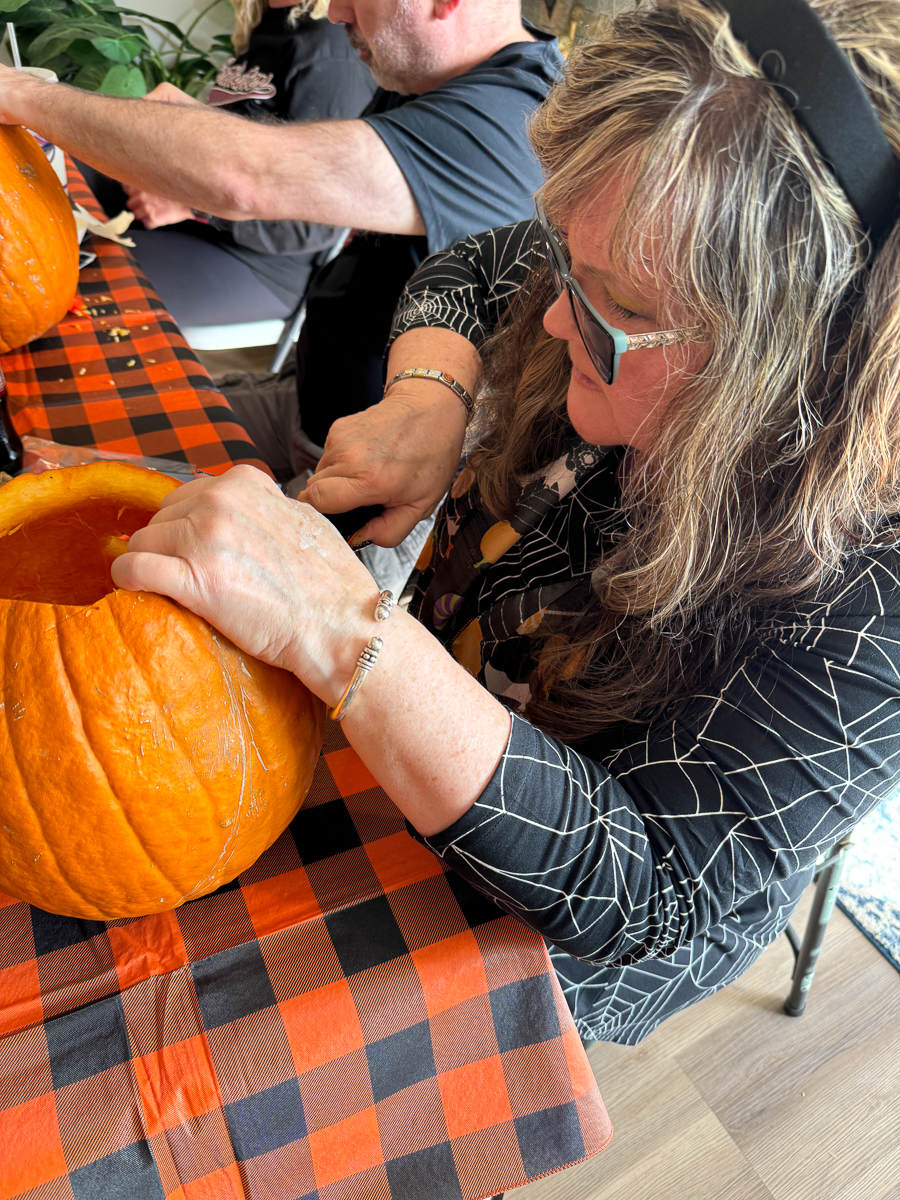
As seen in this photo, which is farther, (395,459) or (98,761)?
(395,459)

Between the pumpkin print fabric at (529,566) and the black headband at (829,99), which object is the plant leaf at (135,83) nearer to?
the pumpkin print fabric at (529,566)

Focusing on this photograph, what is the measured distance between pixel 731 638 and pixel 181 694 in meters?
0.50

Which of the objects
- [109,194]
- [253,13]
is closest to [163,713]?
[109,194]

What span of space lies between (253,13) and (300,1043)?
254 cm

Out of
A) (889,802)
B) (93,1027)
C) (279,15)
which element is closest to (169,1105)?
(93,1027)

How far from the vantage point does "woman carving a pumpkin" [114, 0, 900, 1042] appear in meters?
0.54

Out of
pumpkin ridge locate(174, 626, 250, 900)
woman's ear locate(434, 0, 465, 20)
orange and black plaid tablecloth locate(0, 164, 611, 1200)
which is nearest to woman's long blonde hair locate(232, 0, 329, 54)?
woman's ear locate(434, 0, 465, 20)

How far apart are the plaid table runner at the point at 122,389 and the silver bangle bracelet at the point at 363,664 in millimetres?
575

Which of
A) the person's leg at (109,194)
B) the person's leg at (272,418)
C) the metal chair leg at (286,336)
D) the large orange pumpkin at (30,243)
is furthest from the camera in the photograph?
the metal chair leg at (286,336)

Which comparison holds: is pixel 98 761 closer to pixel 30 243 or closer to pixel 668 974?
pixel 668 974

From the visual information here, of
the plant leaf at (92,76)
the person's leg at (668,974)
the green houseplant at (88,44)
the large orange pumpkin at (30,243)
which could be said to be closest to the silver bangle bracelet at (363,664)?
the person's leg at (668,974)

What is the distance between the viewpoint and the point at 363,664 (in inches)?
22.1

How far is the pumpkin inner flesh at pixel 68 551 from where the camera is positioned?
63 cm

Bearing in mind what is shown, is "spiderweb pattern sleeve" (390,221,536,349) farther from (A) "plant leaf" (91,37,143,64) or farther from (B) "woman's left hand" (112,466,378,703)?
(A) "plant leaf" (91,37,143,64)
